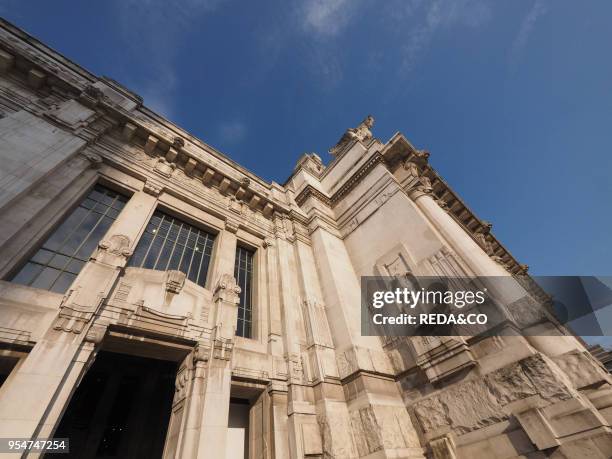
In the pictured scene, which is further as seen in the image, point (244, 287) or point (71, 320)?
point (244, 287)

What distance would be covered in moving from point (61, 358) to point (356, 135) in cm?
1624

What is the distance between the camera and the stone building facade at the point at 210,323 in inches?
Answer: 188

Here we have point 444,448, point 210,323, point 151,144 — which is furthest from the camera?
point 151,144

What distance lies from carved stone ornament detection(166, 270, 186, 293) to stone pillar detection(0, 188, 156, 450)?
1.11 metres

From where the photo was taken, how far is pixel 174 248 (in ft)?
28.3

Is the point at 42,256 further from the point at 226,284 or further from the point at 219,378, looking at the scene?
the point at 219,378

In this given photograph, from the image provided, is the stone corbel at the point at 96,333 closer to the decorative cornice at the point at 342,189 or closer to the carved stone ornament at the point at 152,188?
the carved stone ornament at the point at 152,188

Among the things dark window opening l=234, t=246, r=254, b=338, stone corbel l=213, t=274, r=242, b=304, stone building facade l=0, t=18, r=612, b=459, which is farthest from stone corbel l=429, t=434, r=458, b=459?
stone corbel l=213, t=274, r=242, b=304

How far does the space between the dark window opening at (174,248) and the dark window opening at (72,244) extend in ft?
3.47

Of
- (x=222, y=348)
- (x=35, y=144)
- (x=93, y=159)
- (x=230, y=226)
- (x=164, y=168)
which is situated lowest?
(x=222, y=348)

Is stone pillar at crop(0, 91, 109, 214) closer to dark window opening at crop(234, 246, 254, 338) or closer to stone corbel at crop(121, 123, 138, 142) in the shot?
stone corbel at crop(121, 123, 138, 142)

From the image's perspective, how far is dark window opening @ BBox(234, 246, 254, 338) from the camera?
8.36m

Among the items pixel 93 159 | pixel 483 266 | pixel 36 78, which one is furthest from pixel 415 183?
pixel 36 78

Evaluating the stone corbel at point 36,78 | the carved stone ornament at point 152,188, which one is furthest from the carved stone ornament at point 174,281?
the stone corbel at point 36,78
